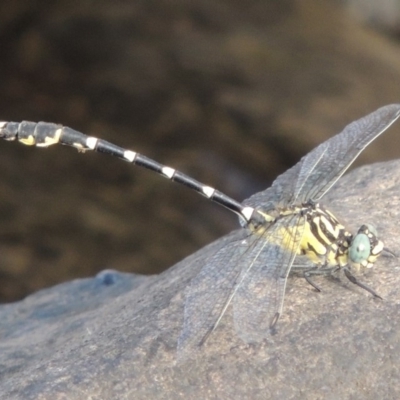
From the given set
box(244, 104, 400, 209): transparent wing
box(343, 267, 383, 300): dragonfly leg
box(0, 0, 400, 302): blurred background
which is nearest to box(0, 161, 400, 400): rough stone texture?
box(343, 267, 383, 300): dragonfly leg

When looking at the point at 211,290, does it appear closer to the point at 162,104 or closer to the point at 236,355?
the point at 236,355

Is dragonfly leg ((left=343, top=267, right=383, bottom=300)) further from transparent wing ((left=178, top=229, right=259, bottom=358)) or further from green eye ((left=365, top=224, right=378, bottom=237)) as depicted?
→ transparent wing ((left=178, top=229, right=259, bottom=358))

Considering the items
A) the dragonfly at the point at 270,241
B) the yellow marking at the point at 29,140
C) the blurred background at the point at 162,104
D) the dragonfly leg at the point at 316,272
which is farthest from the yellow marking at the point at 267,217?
the blurred background at the point at 162,104

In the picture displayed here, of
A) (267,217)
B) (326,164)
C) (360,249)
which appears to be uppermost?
(326,164)

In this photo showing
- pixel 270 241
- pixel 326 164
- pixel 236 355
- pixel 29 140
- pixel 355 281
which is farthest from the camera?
pixel 29 140

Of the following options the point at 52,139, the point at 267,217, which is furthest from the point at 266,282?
the point at 52,139

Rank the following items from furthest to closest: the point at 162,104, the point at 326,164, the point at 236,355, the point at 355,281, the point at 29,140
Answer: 1. the point at 162,104
2. the point at 29,140
3. the point at 326,164
4. the point at 355,281
5. the point at 236,355

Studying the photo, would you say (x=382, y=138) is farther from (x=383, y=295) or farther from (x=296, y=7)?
(x=383, y=295)
